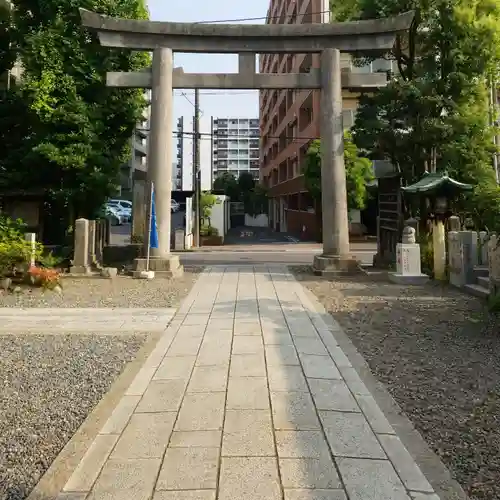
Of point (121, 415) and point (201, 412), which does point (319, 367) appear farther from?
point (121, 415)

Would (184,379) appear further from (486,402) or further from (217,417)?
(486,402)

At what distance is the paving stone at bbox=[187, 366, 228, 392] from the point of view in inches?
172

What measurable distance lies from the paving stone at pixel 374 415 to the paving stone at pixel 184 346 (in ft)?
7.06

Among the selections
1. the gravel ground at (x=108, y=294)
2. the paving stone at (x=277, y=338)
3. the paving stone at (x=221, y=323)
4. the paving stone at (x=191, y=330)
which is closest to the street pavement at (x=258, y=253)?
the gravel ground at (x=108, y=294)

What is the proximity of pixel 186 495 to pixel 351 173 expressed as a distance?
22705 millimetres

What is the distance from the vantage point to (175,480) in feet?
9.22

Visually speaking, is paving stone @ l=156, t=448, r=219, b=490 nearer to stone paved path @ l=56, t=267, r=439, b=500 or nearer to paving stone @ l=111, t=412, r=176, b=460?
stone paved path @ l=56, t=267, r=439, b=500

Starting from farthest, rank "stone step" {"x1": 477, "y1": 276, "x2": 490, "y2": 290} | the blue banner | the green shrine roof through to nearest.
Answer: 1. the blue banner
2. the green shrine roof
3. "stone step" {"x1": 477, "y1": 276, "x2": 490, "y2": 290}

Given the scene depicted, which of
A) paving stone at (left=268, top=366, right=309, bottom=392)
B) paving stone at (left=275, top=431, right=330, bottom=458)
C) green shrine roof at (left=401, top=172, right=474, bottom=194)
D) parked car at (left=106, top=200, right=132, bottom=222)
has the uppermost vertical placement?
parked car at (left=106, top=200, right=132, bottom=222)

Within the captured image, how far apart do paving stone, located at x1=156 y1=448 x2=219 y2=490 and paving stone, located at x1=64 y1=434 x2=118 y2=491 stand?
0.40 meters

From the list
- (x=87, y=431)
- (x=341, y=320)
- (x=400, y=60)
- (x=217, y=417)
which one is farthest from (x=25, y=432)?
(x=400, y=60)

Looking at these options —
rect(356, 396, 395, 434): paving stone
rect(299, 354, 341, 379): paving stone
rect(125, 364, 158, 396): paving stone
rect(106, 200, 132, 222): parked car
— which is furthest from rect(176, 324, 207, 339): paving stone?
rect(106, 200, 132, 222): parked car

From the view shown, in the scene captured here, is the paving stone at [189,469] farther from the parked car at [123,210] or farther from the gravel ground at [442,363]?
the parked car at [123,210]

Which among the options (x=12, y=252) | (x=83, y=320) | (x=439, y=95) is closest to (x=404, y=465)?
(x=83, y=320)
